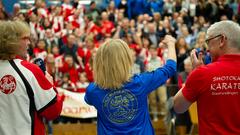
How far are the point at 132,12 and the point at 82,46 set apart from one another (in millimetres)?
5585

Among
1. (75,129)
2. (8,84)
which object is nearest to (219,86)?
(8,84)

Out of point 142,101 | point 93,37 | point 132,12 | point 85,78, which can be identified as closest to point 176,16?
point 132,12

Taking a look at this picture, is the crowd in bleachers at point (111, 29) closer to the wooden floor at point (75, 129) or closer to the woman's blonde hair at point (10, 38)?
the wooden floor at point (75, 129)

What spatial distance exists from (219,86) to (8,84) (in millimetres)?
1623

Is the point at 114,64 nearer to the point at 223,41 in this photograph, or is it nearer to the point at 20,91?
the point at 20,91

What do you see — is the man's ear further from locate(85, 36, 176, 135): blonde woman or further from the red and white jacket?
the red and white jacket

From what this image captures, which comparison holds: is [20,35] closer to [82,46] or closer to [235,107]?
[235,107]

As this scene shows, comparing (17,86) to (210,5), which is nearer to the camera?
Answer: (17,86)

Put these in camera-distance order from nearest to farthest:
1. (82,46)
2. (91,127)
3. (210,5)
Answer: (91,127) < (82,46) < (210,5)

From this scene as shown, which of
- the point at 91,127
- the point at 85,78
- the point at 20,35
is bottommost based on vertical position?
the point at 91,127

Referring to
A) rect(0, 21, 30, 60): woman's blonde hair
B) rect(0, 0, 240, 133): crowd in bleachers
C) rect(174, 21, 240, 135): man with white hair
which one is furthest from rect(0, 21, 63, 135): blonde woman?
rect(0, 0, 240, 133): crowd in bleachers

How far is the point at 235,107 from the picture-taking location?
14.7 feet

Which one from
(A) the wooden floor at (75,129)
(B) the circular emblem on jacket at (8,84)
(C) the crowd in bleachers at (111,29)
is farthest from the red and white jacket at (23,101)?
(A) the wooden floor at (75,129)

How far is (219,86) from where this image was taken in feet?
14.7
